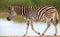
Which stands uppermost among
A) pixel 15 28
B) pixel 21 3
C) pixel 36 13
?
pixel 21 3

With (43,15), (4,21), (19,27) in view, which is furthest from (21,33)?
(43,15)

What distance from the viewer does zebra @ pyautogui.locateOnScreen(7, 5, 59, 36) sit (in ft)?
4.71

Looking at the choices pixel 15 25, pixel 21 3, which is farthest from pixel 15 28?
pixel 21 3

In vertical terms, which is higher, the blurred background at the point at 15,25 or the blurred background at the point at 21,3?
the blurred background at the point at 21,3

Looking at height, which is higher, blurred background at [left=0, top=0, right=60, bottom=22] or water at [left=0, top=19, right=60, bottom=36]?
blurred background at [left=0, top=0, right=60, bottom=22]

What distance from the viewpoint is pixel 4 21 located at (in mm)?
1402

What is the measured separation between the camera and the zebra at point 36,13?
144cm

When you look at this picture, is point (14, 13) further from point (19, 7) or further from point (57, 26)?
point (57, 26)

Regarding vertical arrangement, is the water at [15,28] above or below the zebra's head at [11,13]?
below

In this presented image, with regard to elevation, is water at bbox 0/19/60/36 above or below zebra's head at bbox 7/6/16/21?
below

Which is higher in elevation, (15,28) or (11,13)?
(11,13)

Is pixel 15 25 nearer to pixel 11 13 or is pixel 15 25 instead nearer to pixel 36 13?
pixel 11 13

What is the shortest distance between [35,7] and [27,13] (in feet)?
0.41

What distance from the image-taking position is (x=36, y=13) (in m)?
1.46
